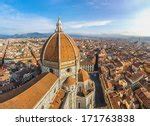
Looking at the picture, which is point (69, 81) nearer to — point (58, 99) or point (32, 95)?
point (58, 99)

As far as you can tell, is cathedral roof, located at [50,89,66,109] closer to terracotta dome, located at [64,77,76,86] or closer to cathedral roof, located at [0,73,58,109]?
terracotta dome, located at [64,77,76,86]

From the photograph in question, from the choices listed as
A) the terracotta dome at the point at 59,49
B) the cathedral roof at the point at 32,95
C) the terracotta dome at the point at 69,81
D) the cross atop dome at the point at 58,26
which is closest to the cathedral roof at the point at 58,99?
the terracotta dome at the point at 69,81

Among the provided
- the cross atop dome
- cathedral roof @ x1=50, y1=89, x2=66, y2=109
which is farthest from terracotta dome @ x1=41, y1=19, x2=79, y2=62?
cathedral roof @ x1=50, y1=89, x2=66, y2=109

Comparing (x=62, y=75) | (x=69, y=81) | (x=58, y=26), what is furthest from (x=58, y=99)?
(x=58, y=26)

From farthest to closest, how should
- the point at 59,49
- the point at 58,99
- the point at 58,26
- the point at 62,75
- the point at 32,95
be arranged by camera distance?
1. the point at 58,26
2. the point at 62,75
3. the point at 59,49
4. the point at 58,99
5. the point at 32,95

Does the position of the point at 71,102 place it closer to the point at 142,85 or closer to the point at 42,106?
the point at 42,106
